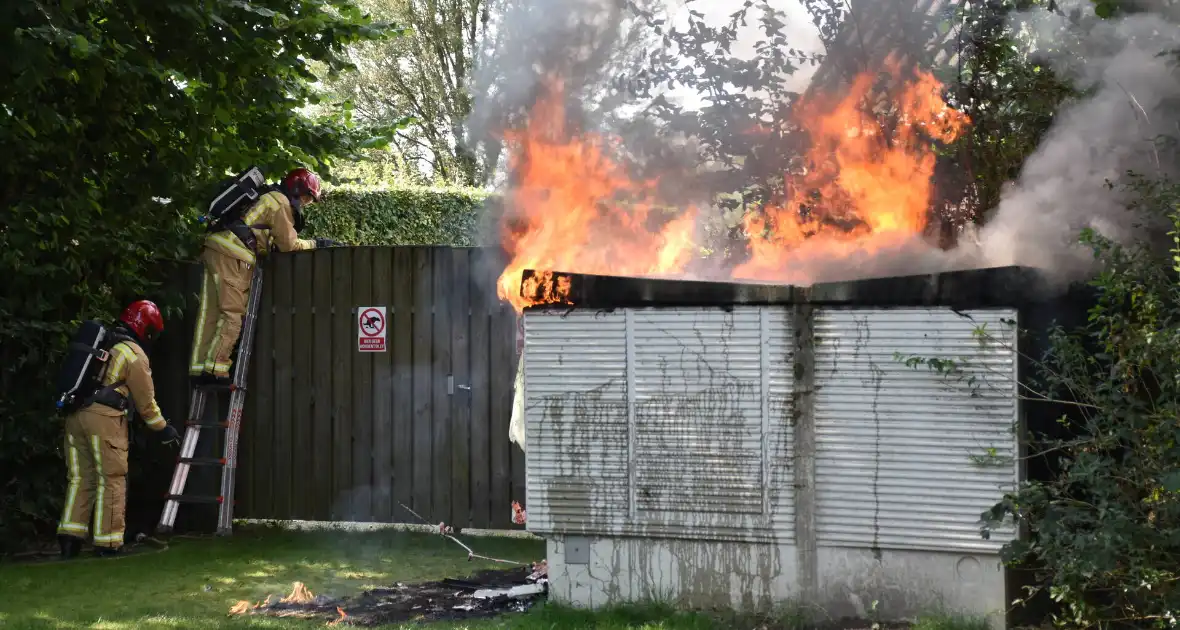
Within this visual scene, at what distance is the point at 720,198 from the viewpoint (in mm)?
8570

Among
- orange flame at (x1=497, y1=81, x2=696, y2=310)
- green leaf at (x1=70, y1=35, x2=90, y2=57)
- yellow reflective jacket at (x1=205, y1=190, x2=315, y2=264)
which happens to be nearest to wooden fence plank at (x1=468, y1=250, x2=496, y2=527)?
orange flame at (x1=497, y1=81, x2=696, y2=310)

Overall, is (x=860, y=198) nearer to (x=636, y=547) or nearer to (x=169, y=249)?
(x=636, y=547)

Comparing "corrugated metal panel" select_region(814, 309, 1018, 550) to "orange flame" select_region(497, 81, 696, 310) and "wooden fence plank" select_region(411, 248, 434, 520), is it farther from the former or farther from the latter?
"wooden fence plank" select_region(411, 248, 434, 520)

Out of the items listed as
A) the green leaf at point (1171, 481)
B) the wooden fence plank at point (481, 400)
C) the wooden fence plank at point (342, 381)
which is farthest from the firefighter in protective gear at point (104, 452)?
the green leaf at point (1171, 481)

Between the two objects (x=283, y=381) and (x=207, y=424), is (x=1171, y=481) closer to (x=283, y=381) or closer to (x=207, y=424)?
(x=283, y=381)

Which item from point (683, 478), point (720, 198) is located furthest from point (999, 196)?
point (683, 478)

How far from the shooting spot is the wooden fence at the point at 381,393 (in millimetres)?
9625

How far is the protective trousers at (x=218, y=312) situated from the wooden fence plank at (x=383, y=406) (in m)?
1.14

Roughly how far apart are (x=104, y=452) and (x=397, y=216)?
30.4ft

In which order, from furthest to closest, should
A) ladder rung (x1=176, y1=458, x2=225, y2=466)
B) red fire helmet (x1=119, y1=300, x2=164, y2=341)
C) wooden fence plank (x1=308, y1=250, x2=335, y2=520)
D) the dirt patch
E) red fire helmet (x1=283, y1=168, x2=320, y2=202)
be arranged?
red fire helmet (x1=283, y1=168, x2=320, y2=202) → wooden fence plank (x1=308, y1=250, x2=335, y2=520) → ladder rung (x1=176, y1=458, x2=225, y2=466) → red fire helmet (x1=119, y1=300, x2=164, y2=341) → the dirt patch

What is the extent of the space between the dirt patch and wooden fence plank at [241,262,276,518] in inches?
119

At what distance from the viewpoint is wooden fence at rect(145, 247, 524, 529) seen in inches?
379

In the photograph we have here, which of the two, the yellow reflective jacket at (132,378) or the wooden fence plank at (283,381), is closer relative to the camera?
the yellow reflective jacket at (132,378)

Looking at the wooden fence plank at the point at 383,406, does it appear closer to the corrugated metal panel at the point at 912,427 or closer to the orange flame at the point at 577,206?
the orange flame at the point at 577,206
